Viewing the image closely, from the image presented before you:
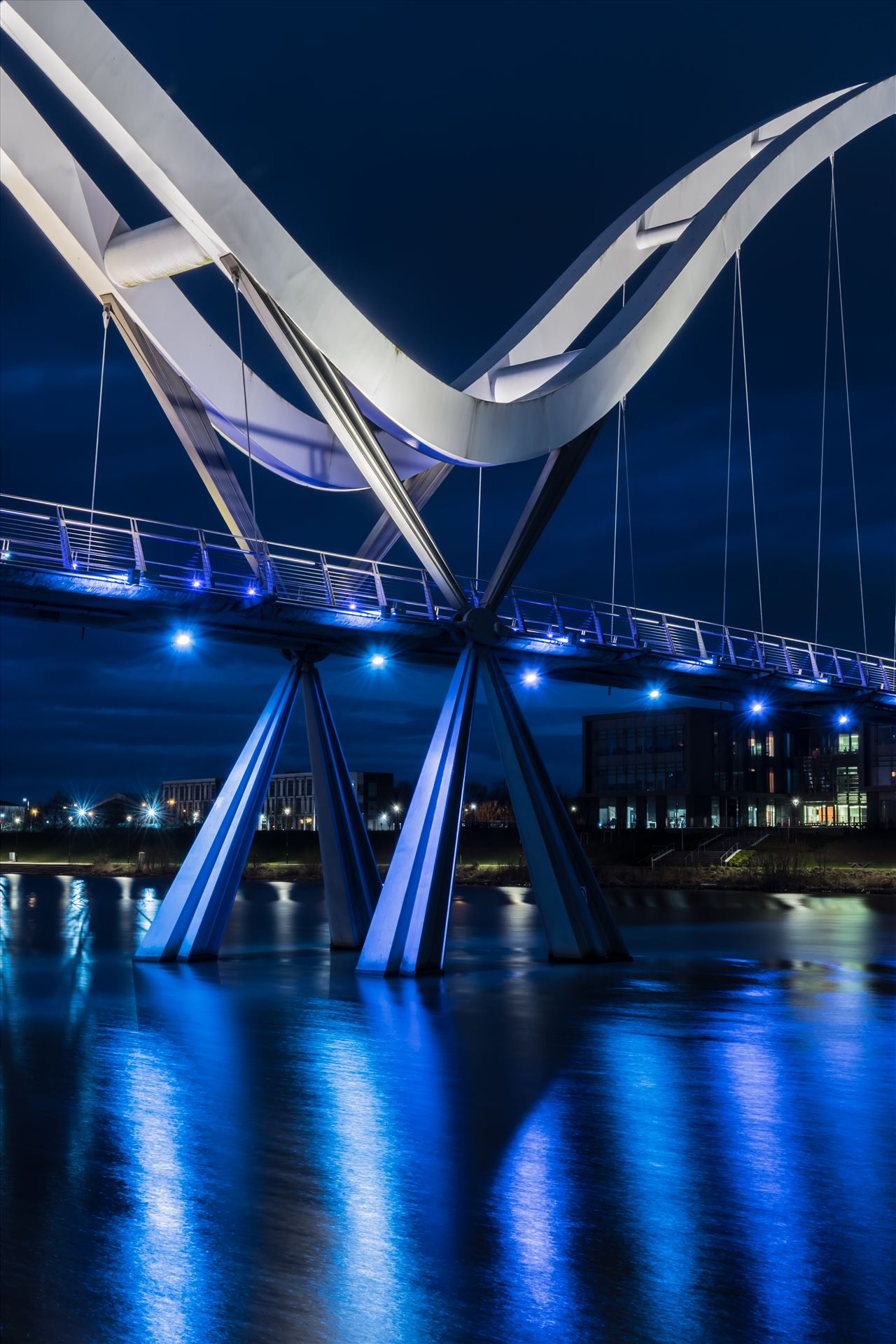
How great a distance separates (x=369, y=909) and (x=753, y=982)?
8328mm

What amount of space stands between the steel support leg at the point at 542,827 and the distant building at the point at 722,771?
81.9 meters

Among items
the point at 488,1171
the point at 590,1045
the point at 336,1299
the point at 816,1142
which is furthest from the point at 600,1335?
the point at 590,1045

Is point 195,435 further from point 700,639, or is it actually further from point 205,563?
point 700,639

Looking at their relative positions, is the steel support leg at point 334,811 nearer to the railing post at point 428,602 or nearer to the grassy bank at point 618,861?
the railing post at point 428,602

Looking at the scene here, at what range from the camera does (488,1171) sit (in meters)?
10.2

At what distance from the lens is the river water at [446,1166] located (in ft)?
23.8

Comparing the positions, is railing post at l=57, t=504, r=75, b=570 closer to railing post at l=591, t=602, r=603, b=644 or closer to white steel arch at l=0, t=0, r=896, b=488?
white steel arch at l=0, t=0, r=896, b=488

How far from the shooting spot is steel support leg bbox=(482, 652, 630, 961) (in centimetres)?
2670

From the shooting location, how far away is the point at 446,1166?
408 inches

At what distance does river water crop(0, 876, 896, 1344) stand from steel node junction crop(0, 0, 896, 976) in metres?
4.42

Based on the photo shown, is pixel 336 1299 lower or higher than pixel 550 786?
lower

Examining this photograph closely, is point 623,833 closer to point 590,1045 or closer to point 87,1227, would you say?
point 590,1045

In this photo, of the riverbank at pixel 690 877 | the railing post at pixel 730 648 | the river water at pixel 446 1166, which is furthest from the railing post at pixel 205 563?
the riverbank at pixel 690 877

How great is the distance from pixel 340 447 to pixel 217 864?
967cm
